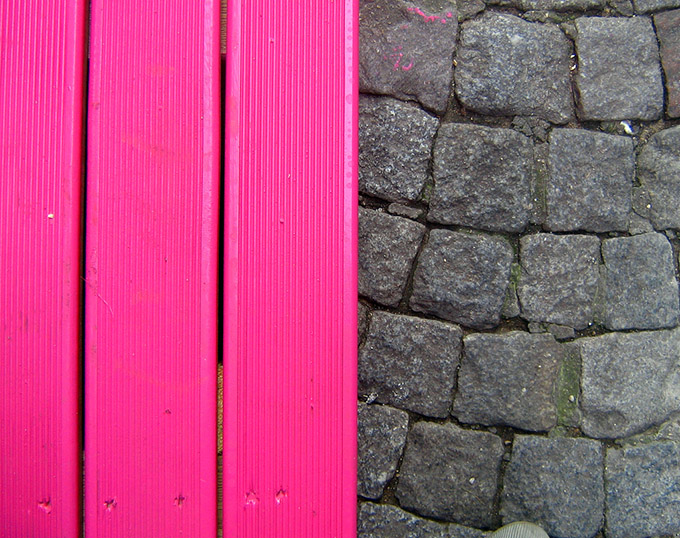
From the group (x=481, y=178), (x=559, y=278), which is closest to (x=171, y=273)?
(x=481, y=178)

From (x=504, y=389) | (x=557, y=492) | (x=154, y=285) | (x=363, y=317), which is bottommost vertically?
(x=557, y=492)

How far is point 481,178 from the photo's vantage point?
1.57 m

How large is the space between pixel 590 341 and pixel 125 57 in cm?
149

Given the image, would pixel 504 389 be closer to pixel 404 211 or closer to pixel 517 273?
pixel 517 273

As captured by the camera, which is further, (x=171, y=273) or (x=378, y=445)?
(x=378, y=445)

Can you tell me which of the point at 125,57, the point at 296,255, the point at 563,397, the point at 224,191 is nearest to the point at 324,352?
the point at 296,255

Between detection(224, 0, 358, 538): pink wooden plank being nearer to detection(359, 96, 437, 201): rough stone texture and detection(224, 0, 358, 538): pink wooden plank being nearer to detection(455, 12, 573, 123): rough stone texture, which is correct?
detection(359, 96, 437, 201): rough stone texture

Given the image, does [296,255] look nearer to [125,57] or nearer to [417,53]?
[125,57]

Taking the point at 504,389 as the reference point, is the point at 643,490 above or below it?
below

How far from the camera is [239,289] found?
922 mm

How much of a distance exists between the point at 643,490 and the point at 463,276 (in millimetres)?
875

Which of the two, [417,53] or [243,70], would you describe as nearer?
[243,70]

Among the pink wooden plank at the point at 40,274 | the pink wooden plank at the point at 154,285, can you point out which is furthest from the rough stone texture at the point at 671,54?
the pink wooden plank at the point at 40,274

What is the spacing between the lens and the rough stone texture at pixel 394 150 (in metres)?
1.57
